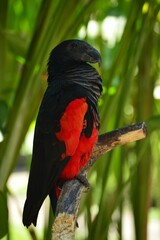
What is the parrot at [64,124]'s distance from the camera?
0.72 m

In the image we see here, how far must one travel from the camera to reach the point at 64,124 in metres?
0.72

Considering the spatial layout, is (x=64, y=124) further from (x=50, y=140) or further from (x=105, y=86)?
(x=105, y=86)

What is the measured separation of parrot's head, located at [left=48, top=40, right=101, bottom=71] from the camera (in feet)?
2.43

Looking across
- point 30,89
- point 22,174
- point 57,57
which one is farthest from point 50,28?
point 22,174

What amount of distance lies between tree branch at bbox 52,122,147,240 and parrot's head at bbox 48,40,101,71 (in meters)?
0.10

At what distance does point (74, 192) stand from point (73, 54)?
17cm

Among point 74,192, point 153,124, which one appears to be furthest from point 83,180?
point 153,124

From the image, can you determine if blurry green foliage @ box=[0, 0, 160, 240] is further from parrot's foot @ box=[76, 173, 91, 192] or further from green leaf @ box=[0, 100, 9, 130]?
parrot's foot @ box=[76, 173, 91, 192]

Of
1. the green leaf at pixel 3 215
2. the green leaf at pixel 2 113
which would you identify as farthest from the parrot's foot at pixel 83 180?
the green leaf at pixel 2 113

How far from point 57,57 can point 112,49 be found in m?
0.63

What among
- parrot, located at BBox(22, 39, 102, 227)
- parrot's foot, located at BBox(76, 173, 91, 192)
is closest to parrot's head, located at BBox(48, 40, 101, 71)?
parrot, located at BBox(22, 39, 102, 227)

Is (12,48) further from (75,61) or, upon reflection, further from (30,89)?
(75,61)

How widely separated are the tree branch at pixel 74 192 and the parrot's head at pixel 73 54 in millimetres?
98

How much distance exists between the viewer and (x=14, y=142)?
0.96 meters
